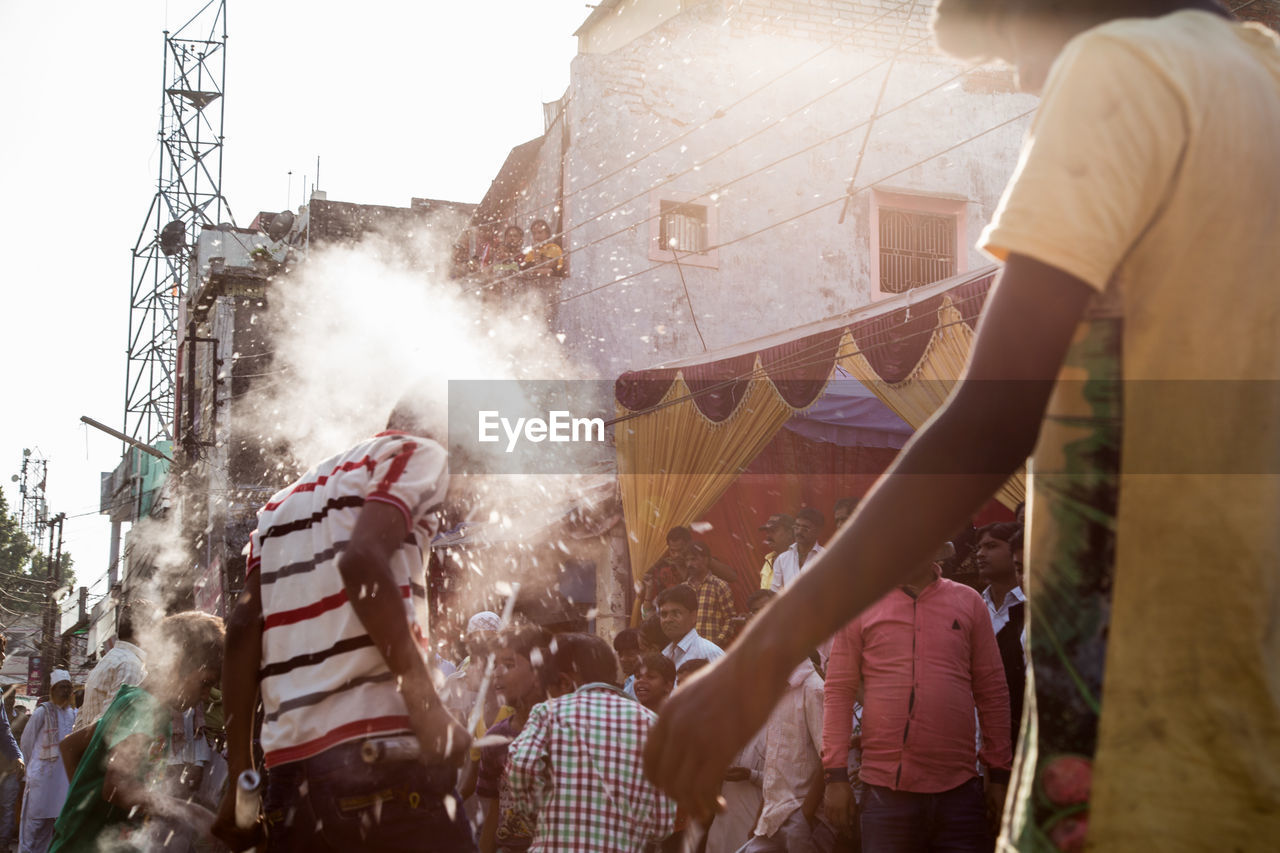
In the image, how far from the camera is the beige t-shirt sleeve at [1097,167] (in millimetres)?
1091

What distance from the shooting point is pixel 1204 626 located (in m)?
1.12

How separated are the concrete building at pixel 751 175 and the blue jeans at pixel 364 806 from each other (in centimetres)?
1641

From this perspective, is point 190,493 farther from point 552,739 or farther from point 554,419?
point 552,739

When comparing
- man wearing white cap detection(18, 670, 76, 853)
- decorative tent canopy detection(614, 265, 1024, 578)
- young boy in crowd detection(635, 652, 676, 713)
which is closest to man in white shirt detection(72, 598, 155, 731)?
man wearing white cap detection(18, 670, 76, 853)

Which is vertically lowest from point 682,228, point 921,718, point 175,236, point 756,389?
point 921,718

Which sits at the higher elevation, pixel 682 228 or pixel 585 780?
pixel 682 228

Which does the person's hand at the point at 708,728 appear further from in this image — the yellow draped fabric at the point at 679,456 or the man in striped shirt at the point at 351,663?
the yellow draped fabric at the point at 679,456

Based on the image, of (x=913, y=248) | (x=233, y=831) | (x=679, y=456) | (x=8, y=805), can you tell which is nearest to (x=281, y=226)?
(x=913, y=248)

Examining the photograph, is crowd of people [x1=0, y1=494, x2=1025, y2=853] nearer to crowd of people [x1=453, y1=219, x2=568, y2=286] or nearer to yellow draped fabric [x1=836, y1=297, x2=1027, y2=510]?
yellow draped fabric [x1=836, y1=297, x2=1027, y2=510]

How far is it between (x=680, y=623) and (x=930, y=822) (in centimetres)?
306

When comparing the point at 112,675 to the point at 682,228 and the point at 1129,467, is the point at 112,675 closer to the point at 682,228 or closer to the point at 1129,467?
the point at 1129,467

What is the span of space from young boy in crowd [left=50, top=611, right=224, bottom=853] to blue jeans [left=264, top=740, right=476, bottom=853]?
2556 millimetres

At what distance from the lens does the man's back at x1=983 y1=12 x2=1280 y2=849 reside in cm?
111

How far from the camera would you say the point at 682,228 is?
19906mm
